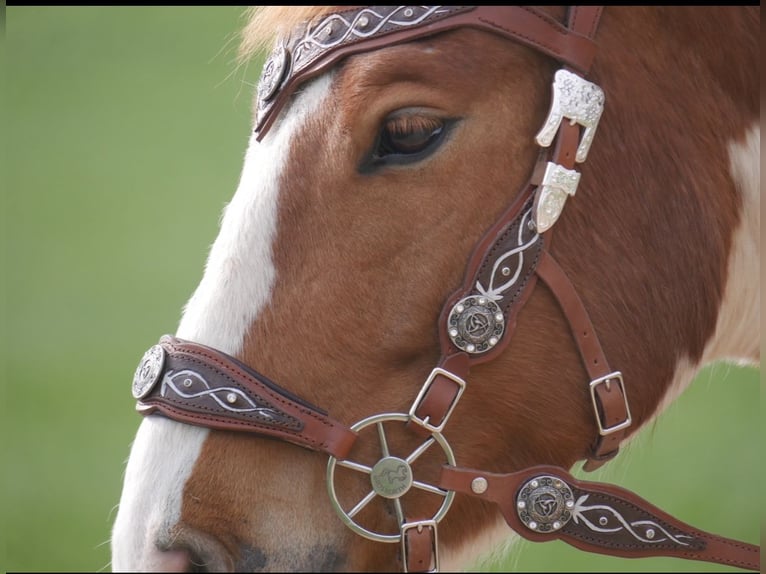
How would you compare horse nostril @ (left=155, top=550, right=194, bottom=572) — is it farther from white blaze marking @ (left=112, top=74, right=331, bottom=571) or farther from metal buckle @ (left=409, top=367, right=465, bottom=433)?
metal buckle @ (left=409, top=367, right=465, bottom=433)

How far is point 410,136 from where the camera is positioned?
173cm

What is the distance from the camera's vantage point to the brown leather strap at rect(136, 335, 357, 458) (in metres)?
1.67

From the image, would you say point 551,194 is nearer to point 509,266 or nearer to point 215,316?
point 509,266

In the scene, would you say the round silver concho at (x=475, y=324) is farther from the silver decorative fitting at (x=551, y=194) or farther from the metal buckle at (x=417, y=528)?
the metal buckle at (x=417, y=528)

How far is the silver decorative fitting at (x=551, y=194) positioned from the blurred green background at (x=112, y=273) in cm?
63

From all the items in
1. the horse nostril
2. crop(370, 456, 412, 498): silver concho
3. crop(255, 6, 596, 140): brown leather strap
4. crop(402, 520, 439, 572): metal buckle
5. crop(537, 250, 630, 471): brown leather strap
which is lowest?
the horse nostril

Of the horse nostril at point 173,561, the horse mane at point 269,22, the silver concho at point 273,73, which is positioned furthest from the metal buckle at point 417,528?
the horse mane at point 269,22

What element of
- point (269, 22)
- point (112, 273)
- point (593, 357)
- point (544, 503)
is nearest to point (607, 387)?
point (593, 357)

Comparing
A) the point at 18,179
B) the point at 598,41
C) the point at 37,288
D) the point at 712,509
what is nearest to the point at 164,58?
the point at 18,179

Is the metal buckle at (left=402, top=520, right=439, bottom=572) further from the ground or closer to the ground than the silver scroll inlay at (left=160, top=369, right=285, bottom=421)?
closer to the ground

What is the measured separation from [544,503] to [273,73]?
1.01 meters

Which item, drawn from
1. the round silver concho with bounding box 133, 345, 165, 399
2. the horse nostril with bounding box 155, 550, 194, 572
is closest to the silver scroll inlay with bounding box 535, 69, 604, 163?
the round silver concho with bounding box 133, 345, 165, 399

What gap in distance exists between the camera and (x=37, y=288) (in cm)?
824

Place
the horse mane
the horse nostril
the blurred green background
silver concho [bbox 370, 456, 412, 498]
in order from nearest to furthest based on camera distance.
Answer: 1. the horse nostril
2. silver concho [bbox 370, 456, 412, 498]
3. the horse mane
4. the blurred green background
